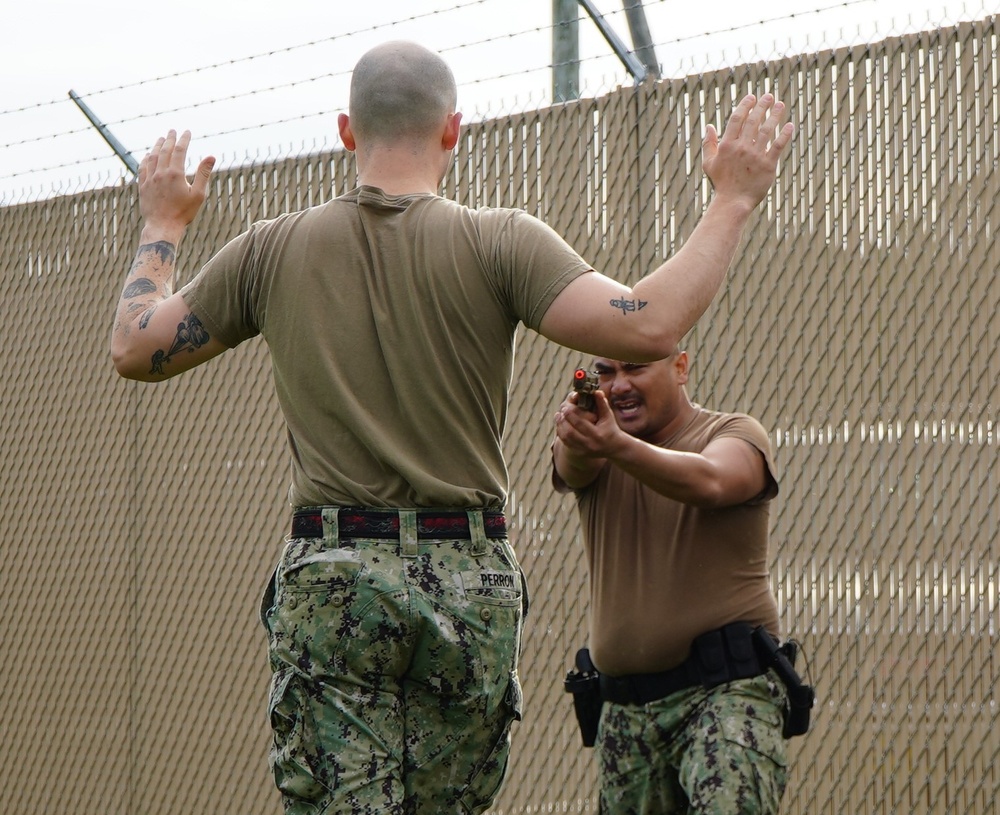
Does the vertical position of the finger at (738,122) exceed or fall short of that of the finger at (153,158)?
it exceeds it

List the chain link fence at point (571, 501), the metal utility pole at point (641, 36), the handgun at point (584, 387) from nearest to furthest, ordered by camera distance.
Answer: the handgun at point (584, 387)
the chain link fence at point (571, 501)
the metal utility pole at point (641, 36)

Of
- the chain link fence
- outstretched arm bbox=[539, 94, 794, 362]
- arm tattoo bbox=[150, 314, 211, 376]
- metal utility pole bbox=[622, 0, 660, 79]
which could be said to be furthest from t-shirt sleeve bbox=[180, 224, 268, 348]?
metal utility pole bbox=[622, 0, 660, 79]

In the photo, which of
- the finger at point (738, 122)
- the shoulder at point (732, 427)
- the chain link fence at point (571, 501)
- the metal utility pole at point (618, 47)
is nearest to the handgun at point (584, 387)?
the finger at point (738, 122)

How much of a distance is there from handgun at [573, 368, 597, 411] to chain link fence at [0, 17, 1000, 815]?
2075 mm

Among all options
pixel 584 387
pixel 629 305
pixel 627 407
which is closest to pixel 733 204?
pixel 629 305

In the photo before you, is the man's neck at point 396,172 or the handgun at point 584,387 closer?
the man's neck at point 396,172

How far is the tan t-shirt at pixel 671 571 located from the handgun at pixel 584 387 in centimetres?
67

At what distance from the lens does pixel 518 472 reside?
18.0ft

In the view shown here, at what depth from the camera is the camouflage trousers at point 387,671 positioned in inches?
89.2

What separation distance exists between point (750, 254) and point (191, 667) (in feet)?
10.5

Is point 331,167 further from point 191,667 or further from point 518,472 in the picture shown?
point 191,667

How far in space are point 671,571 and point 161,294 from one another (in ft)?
5.15

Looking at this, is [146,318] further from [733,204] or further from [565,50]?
[565,50]

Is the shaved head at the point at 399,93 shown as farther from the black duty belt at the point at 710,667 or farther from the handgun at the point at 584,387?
the black duty belt at the point at 710,667
